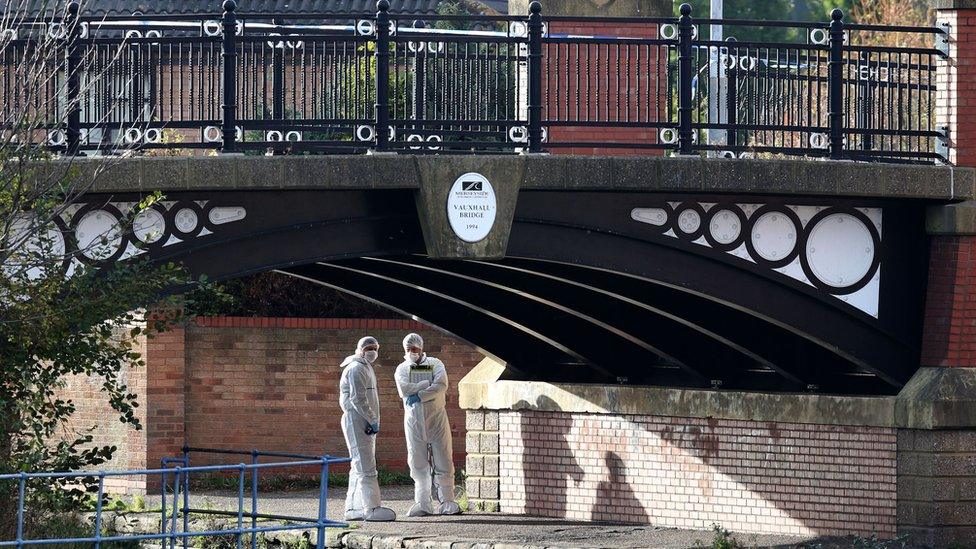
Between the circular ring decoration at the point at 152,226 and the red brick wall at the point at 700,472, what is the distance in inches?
230

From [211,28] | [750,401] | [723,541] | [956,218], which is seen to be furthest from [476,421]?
[211,28]

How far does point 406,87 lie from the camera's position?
14500 millimetres

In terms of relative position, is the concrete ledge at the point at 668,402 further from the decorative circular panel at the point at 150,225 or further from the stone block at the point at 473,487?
the decorative circular panel at the point at 150,225

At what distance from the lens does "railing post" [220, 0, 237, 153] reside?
13.5m

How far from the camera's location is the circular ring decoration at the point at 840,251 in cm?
1490

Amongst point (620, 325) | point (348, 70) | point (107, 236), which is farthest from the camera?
point (620, 325)

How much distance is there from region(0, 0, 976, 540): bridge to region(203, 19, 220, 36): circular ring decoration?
0.10 m

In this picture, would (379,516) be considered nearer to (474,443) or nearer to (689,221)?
(474,443)

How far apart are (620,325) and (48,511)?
5230 mm

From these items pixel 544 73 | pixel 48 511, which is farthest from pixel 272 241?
pixel 544 73

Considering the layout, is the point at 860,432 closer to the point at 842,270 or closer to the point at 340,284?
the point at 842,270

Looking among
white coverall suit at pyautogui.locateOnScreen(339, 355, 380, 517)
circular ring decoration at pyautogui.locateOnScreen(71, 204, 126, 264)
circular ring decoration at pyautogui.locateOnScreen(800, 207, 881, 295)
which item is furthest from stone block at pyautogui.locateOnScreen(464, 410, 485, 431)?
circular ring decoration at pyautogui.locateOnScreen(71, 204, 126, 264)

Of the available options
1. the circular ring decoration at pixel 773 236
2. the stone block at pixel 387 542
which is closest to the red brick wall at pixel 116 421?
the stone block at pixel 387 542

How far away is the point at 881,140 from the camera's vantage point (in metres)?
15.5
